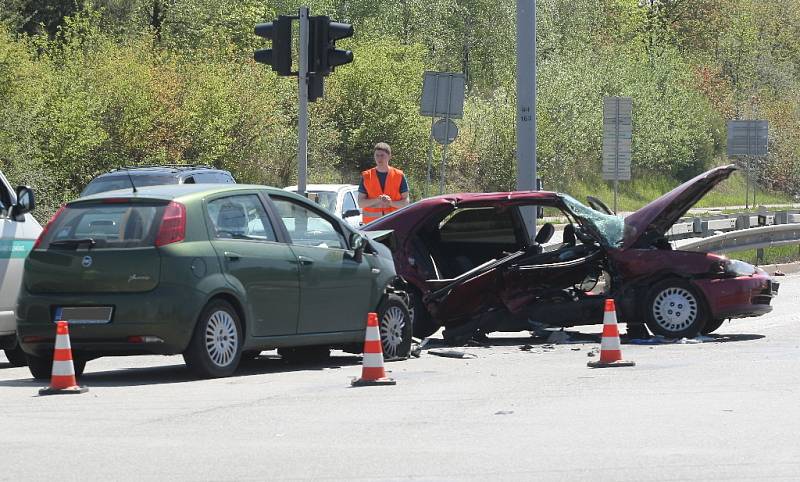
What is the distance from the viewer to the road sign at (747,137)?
52.4 metres

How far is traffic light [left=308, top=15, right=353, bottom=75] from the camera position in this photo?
18406 millimetres

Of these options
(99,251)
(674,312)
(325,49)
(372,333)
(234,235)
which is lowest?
(674,312)

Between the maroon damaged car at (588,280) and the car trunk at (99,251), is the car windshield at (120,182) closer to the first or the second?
the maroon damaged car at (588,280)

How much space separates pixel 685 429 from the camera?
28.8 ft

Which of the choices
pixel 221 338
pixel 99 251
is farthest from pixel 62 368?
pixel 221 338

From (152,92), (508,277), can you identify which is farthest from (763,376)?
(152,92)

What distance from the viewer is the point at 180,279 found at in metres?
11.3

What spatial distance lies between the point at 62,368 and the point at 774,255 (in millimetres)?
21279

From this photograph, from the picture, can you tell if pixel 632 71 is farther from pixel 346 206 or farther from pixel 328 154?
pixel 346 206

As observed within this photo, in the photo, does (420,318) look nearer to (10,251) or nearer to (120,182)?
(10,251)

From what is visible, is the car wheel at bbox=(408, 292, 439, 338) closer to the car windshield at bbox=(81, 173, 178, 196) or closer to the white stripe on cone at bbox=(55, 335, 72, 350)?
the white stripe on cone at bbox=(55, 335, 72, 350)

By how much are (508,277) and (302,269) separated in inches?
127

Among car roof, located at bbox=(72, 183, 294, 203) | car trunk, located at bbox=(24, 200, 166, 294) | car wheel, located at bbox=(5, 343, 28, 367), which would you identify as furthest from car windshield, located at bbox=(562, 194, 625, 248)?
car wheel, located at bbox=(5, 343, 28, 367)

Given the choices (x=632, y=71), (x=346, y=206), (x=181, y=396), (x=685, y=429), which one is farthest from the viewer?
(x=632, y=71)
